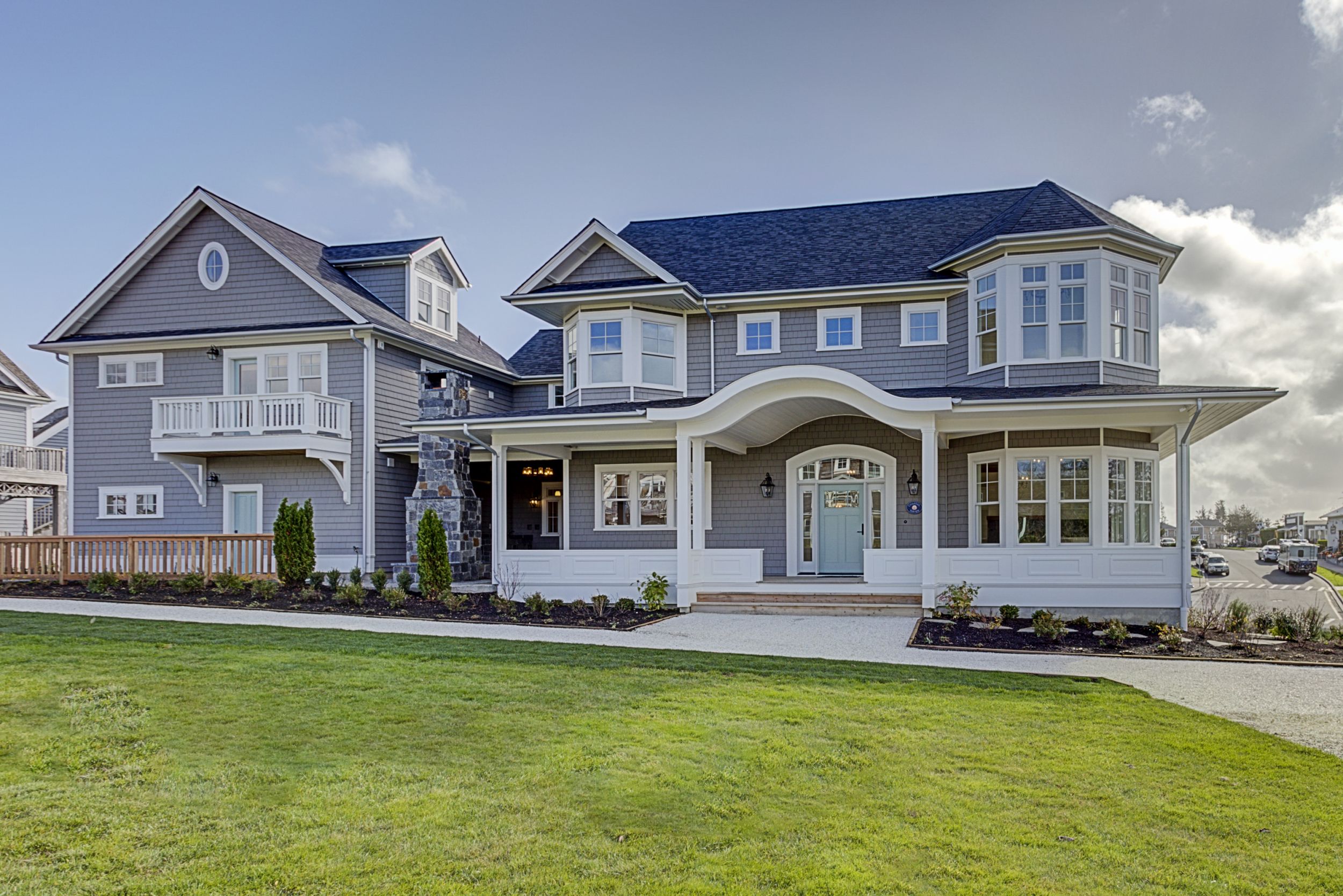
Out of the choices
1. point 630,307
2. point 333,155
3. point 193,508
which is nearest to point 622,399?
point 630,307

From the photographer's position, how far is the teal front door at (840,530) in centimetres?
1738

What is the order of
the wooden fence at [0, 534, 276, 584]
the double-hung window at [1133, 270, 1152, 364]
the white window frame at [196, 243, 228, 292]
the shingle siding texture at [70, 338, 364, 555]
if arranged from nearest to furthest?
1. the double-hung window at [1133, 270, 1152, 364]
2. the wooden fence at [0, 534, 276, 584]
3. the shingle siding texture at [70, 338, 364, 555]
4. the white window frame at [196, 243, 228, 292]

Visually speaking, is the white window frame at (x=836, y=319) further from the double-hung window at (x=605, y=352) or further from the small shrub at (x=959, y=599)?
the small shrub at (x=959, y=599)

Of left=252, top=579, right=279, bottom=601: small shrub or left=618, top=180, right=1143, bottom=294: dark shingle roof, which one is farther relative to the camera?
left=618, top=180, right=1143, bottom=294: dark shingle roof

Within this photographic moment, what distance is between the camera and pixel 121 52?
15.4m

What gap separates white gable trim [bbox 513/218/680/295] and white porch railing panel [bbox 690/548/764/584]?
5249mm

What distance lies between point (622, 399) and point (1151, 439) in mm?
9347

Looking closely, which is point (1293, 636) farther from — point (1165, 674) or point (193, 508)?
point (193, 508)

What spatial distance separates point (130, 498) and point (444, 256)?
8.97 metres

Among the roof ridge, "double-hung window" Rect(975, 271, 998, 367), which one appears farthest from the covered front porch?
the roof ridge

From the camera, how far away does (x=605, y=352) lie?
58.6 feet

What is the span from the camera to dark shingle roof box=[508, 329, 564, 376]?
2455 centimetres

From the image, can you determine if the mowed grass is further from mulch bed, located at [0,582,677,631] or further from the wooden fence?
the wooden fence

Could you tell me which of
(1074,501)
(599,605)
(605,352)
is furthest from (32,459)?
(1074,501)
